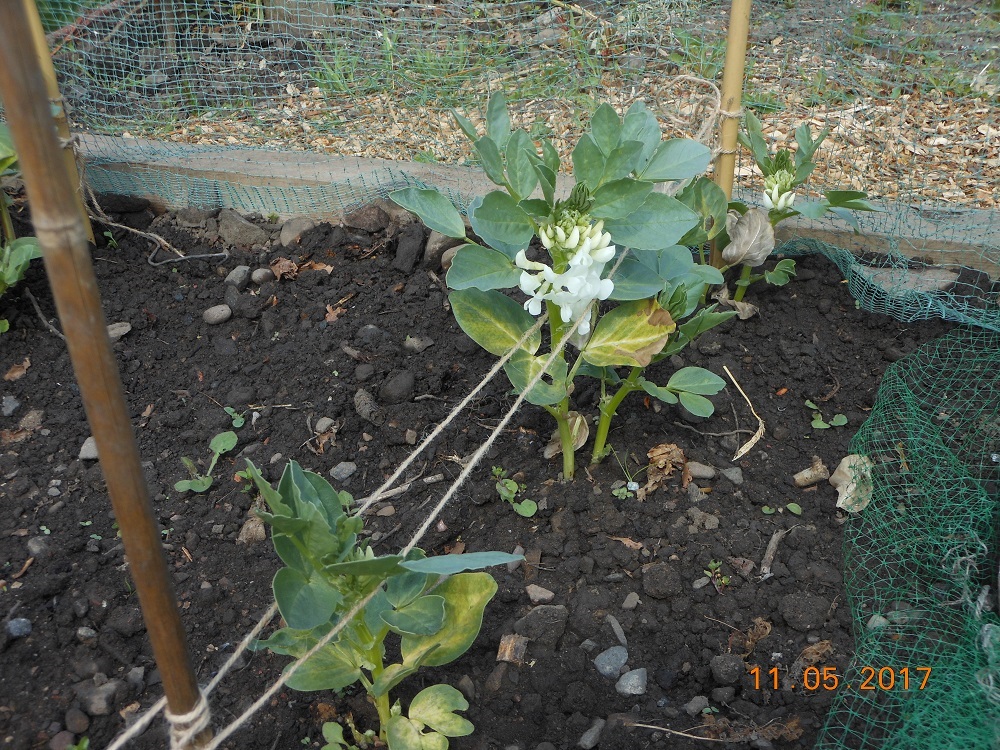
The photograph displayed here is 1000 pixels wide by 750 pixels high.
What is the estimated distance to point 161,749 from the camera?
4.62ft

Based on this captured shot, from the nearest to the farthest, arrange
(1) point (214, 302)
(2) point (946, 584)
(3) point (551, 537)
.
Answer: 1. (2) point (946, 584)
2. (3) point (551, 537)
3. (1) point (214, 302)

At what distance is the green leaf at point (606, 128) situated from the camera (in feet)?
5.08

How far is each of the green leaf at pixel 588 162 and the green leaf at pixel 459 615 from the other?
28.9 inches

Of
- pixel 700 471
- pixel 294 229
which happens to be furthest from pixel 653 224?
pixel 294 229

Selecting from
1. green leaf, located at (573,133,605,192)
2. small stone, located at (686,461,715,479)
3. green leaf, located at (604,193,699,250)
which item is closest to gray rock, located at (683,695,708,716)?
small stone, located at (686,461,715,479)

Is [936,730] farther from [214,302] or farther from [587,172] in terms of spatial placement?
[214,302]

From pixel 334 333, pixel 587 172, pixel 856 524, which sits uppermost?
pixel 587 172

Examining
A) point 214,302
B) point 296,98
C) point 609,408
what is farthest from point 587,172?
point 296,98

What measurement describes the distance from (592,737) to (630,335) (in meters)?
0.77

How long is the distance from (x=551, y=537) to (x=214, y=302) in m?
1.36

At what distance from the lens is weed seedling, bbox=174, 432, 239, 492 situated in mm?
1960

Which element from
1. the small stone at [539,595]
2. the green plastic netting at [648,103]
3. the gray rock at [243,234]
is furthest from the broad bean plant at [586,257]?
the gray rock at [243,234]

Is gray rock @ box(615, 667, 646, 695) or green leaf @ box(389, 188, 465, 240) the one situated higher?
green leaf @ box(389, 188, 465, 240)
